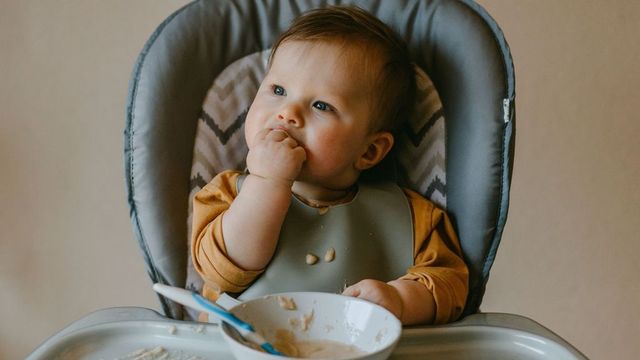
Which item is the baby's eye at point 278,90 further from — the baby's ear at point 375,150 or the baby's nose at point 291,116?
the baby's ear at point 375,150

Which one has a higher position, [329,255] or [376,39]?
[376,39]

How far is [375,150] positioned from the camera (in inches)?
41.3

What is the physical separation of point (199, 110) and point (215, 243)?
0.22 meters

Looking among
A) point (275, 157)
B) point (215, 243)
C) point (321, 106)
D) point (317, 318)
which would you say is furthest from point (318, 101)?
point (317, 318)

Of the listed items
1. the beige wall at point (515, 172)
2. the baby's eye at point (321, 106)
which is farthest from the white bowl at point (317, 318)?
the beige wall at point (515, 172)

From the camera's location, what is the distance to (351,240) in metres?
0.95

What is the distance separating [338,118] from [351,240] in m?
0.17

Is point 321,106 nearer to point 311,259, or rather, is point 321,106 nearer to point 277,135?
point 277,135

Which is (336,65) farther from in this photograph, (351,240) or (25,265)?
(25,265)

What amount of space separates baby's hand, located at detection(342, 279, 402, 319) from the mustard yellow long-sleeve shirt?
0.23 ft

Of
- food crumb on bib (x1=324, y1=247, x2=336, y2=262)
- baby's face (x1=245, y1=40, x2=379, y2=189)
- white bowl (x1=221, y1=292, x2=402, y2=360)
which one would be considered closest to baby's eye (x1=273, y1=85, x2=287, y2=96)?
baby's face (x1=245, y1=40, x2=379, y2=189)

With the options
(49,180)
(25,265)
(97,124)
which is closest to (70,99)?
(97,124)

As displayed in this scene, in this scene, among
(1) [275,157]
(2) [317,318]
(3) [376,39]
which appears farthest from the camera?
(3) [376,39]

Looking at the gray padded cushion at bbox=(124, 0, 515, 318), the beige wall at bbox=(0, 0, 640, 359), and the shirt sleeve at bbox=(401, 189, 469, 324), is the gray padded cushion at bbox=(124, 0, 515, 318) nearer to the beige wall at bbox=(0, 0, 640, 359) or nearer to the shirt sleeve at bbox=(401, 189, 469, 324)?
the shirt sleeve at bbox=(401, 189, 469, 324)
